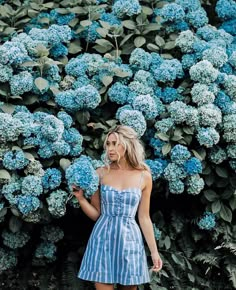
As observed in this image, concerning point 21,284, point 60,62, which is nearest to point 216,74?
point 60,62

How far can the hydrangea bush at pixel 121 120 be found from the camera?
507cm

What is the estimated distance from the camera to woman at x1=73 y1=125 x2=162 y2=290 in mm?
4707

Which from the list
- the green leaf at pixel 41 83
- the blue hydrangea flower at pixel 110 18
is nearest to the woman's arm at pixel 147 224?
the green leaf at pixel 41 83

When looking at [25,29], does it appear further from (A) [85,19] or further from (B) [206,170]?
(B) [206,170]

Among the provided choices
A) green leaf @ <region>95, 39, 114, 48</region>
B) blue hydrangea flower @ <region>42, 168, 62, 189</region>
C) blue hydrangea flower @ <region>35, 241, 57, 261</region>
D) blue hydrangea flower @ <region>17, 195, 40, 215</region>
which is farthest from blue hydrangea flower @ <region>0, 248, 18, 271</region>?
green leaf @ <region>95, 39, 114, 48</region>

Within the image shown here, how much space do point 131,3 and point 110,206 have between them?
2.00m

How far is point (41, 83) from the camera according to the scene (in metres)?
5.30

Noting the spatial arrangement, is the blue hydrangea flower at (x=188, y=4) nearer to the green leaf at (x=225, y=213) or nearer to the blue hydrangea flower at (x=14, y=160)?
the green leaf at (x=225, y=213)

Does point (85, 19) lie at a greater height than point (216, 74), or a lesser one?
greater

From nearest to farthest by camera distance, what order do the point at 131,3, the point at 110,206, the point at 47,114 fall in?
1. the point at 110,206
2. the point at 47,114
3. the point at 131,3

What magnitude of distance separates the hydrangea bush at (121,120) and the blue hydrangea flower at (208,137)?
0.01m

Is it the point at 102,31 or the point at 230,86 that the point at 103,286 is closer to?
the point at 230,86

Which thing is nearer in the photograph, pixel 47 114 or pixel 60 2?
pixel 47 114

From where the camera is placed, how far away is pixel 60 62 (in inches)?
222
